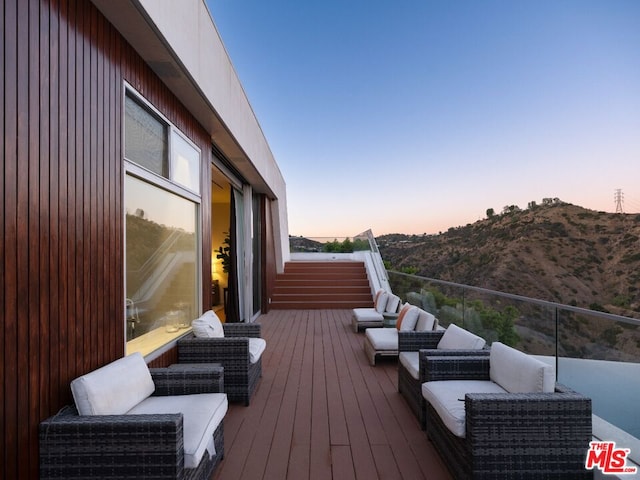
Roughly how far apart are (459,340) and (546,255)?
Answer: 3049 centimetres

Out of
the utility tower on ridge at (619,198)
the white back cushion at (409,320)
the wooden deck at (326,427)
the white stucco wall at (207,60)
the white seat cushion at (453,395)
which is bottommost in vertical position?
the wooden deck at (326,427)

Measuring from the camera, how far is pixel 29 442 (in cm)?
165

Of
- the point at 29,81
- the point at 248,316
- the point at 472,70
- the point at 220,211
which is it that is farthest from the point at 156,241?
the point at 472,70

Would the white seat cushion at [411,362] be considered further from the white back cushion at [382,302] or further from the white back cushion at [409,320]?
the white back cushion at [382,302]

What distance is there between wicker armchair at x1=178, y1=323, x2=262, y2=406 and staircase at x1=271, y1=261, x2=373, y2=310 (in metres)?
6.26

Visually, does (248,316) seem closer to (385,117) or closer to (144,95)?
(144,95)

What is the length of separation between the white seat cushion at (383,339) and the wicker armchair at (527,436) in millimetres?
2549

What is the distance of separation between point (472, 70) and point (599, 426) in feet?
35.8

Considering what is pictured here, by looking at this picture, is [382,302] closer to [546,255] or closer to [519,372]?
[519,372]

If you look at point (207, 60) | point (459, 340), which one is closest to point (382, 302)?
point (459, 340)

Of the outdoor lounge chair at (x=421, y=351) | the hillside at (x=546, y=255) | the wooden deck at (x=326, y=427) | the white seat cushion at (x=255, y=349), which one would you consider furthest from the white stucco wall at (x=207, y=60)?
the hillside at (x=546, y=255)

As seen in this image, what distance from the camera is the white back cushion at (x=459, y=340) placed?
3133 mm

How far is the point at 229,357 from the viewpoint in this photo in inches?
135

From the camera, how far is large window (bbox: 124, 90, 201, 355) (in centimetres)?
282
